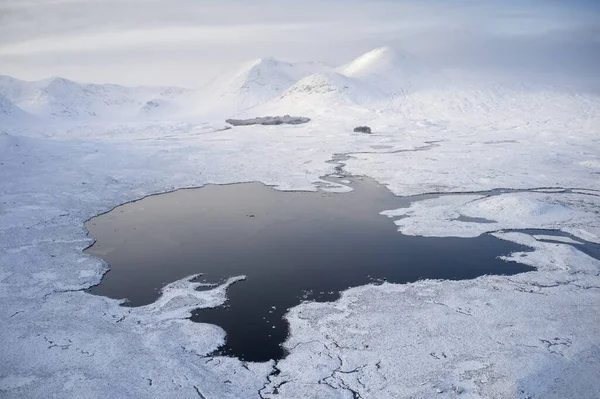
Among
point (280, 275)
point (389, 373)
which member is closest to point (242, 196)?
point (280, 275)

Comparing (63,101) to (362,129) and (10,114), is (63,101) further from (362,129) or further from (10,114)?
(362,129)

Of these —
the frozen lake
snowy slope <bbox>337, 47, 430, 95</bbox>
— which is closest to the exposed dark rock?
the frozen lake

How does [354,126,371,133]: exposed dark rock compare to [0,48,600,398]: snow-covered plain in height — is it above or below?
above

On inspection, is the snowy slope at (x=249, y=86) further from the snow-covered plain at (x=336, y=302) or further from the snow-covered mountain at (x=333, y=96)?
the snow-covered plain at (x=336, y=302)

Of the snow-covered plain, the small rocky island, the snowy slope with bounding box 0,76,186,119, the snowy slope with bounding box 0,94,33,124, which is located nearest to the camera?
the snow-covered plain

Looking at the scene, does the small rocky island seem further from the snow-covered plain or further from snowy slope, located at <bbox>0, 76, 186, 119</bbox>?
snowy slope, located at <bbox>0, 76, 186, 119</bbox>

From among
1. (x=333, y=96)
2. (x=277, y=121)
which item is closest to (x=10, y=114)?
(x=277, y=121)

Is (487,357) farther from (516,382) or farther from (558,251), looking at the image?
(558,251)

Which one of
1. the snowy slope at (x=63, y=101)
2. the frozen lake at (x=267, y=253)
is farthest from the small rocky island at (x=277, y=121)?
the snowy slope at (x=63, y=101)
